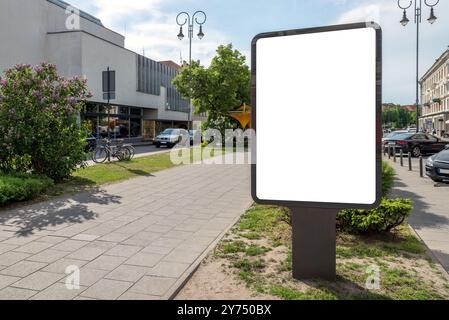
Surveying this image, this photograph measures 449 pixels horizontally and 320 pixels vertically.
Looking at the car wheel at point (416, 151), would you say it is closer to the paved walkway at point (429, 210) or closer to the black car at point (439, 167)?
the paved walkway at point (429, 210)

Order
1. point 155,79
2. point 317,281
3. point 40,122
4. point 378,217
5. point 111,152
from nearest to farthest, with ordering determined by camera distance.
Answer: point 317,281 < point 378,217 < point 40,122 < point 111,152 < point 155,79

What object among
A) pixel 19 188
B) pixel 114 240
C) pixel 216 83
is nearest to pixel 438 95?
pixel 216 83

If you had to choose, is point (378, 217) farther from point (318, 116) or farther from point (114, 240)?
point (114, 240)

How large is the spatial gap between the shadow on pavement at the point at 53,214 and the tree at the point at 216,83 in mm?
22009

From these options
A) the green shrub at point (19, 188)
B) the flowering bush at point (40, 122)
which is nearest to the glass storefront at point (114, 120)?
the flowering bush at point (40, 122)

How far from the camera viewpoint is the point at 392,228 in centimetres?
582

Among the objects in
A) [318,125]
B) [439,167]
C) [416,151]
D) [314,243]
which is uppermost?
[318,125]

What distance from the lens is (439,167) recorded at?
11109 mm

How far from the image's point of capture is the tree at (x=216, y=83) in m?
29.4

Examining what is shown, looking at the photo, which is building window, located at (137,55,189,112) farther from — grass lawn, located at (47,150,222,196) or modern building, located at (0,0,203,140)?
grass lawn, located at (47,150,222,196)

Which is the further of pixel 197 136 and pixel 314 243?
pixel 197 136

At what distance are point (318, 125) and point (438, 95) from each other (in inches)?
3303

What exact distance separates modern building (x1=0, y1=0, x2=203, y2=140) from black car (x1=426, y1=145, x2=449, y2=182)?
54.2 ft
